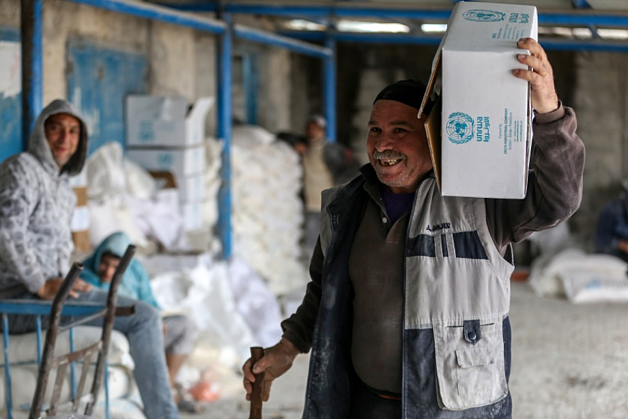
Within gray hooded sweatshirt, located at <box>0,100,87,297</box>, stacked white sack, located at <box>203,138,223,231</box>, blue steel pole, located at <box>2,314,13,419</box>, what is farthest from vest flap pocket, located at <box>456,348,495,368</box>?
stacked white sack, located at <box>203,138,223,231</box>

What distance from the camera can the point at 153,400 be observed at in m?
3.52

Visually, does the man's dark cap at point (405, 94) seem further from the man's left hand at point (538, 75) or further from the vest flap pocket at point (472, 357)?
the vest flap pocket at point (472, 357)

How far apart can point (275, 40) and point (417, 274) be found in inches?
205

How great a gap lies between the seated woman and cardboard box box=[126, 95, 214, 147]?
141 centimetres

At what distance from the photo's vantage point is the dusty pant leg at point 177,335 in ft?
14.4

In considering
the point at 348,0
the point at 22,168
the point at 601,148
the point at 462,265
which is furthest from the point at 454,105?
the point at 601,148

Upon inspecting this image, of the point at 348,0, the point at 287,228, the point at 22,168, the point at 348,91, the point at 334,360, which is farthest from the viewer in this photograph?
the point at 348,91

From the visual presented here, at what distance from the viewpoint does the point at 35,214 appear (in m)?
3.39

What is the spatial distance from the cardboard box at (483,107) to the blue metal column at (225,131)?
422 cm

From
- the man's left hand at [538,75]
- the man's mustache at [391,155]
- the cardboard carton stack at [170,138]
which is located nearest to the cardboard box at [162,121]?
the cardboard carton stack at [170,138]

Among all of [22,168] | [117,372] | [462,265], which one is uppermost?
[22,168]

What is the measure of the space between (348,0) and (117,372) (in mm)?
3074

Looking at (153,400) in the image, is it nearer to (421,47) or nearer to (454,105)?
(454,105)

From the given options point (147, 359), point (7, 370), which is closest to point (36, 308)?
point (7, 370)
